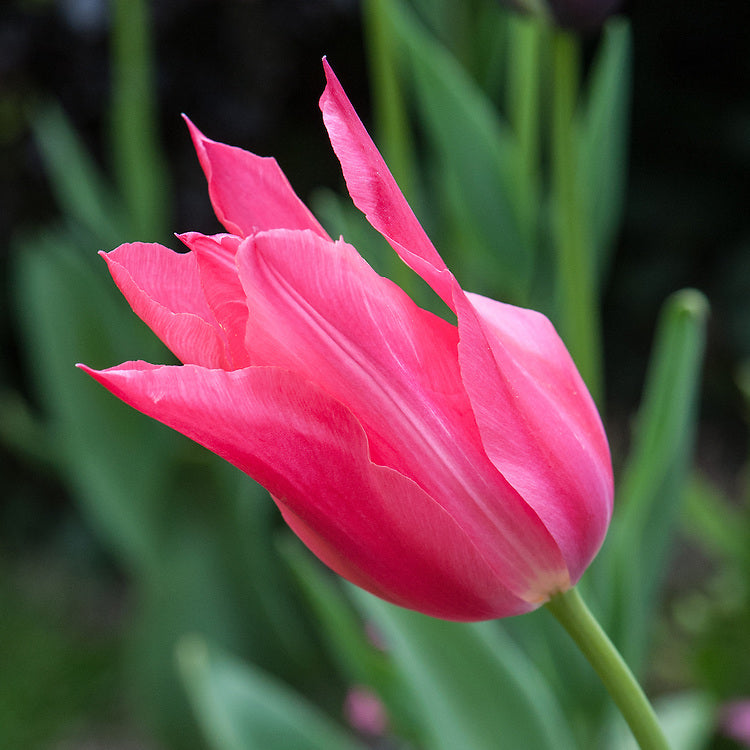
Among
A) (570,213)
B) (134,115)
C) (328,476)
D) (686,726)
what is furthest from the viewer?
(134,115)

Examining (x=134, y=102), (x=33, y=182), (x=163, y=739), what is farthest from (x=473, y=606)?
(x=33, y=182)

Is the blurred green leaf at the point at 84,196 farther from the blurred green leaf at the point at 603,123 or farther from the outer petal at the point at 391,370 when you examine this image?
the outer petal at the point at 391,370

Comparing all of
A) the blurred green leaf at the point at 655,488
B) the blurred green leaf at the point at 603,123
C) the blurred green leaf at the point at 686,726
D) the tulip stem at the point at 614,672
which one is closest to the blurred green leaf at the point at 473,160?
the blurred green leaf at the point at 603,123

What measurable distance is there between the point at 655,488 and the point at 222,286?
330mm

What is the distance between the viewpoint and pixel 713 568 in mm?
1736

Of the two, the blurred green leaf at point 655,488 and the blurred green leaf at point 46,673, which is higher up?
the blurred green leaf at point 655,488

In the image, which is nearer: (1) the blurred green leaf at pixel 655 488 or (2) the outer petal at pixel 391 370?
(2) the outer petal at pixel 391 370

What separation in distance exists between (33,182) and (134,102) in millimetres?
828

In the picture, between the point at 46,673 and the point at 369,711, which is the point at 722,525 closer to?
the point at 369,711

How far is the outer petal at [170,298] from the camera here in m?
0.21

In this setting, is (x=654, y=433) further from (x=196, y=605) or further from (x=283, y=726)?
(x=196, y=605)

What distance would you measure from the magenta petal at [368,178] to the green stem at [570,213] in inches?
9.7

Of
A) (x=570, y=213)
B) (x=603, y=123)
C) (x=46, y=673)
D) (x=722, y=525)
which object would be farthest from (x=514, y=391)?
(x=46, y=673)

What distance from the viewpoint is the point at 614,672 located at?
22 centimetres
